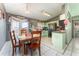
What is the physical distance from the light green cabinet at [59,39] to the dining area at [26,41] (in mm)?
260

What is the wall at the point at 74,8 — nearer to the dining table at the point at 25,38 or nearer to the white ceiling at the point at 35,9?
the white ceiling at the point at 35,9

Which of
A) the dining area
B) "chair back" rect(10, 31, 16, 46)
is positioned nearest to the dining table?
the dining area

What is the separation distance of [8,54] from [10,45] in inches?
6.2

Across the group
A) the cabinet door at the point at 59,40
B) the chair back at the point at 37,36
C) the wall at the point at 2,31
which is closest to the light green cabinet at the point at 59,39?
the cabinet door at the point at 59,40

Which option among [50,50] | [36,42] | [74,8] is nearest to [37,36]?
[36,42]

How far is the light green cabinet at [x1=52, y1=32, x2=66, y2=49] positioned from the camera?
1923 millimetres

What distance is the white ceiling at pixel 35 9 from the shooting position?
1874mm

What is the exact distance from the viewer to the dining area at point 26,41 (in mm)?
1878

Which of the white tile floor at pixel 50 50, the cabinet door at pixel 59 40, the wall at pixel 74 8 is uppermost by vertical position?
the wall at pixel 74 8

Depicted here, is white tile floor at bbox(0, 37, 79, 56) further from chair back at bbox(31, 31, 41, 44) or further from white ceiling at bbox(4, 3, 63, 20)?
white ceiling at bbox(4, 3, 63, 20)

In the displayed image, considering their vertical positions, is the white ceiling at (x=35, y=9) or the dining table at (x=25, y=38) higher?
the white ceiling at (x=35, y=9)

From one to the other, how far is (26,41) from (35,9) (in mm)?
566

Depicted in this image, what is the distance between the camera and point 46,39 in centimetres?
192

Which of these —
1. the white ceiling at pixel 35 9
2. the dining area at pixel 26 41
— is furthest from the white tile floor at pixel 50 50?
the white ceiling at pixel 35 9
